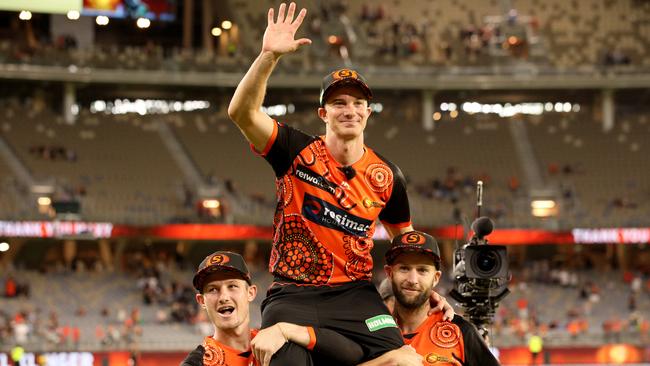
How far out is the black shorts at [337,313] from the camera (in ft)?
17.2

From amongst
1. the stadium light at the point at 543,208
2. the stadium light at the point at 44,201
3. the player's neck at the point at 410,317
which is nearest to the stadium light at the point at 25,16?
the stadium light at the point at 44,201

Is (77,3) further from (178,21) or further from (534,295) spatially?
(534,295)

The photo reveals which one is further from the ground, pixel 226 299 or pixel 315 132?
pixel 315 132

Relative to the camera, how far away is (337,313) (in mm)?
5297

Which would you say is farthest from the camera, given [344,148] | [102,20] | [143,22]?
[143,22]

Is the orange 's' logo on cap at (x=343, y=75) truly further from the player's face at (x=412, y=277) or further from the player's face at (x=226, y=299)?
the player's face at (x=226, y=299)

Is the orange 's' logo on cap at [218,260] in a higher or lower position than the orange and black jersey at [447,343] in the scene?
higher

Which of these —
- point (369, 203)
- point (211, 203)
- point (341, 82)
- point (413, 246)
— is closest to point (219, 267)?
point (369, 203)

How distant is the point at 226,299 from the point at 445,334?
3.84ft

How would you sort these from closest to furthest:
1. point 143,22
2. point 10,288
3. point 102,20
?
point 10,288
point 102,20
point 143,22

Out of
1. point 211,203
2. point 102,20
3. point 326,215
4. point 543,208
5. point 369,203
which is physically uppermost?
point 102,20

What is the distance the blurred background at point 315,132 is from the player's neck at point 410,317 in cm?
2180

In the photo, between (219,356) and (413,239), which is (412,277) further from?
(219,356)

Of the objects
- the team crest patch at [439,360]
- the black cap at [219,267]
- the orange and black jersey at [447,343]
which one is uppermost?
the black cap at [219,267]
